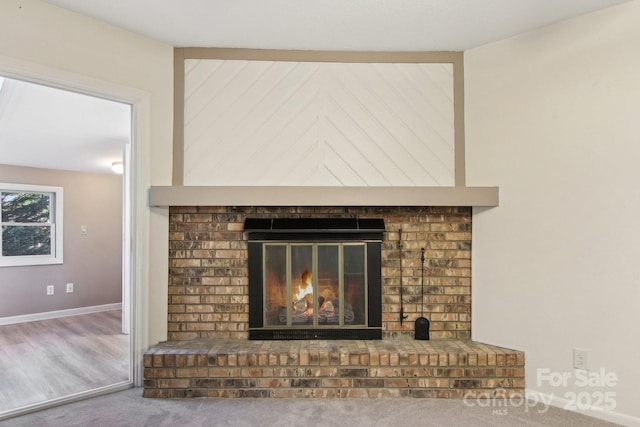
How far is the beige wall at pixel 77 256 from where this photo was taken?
4715 mm

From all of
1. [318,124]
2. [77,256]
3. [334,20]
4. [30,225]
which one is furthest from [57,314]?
[334,20]

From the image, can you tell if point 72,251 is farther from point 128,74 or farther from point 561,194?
point 561,194

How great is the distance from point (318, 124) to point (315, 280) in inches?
45.7

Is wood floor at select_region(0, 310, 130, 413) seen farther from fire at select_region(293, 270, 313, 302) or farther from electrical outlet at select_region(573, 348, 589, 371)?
electrical outlet at select_region(573, 348, 589, 371)

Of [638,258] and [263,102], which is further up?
[263,102]

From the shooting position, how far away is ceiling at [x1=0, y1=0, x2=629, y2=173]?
2207 millimetres

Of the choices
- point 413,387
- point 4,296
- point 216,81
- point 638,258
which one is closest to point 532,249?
point 638,258

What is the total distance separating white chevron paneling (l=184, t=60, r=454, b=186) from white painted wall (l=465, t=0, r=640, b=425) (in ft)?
1.09

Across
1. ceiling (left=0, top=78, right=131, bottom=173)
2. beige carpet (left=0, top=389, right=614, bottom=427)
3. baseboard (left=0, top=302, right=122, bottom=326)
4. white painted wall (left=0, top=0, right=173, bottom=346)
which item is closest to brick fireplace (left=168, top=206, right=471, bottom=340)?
white painted wall (left=0, top=0, right=173, bottom=346)

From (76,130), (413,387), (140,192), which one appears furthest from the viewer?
(76,130)

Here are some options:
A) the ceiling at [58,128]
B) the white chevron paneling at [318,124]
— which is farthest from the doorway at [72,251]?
the white chevron paneling at [318,124]

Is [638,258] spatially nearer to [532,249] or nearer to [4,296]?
[532,249]

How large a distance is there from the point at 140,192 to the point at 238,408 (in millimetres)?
1582

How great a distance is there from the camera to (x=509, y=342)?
256 centimetres
